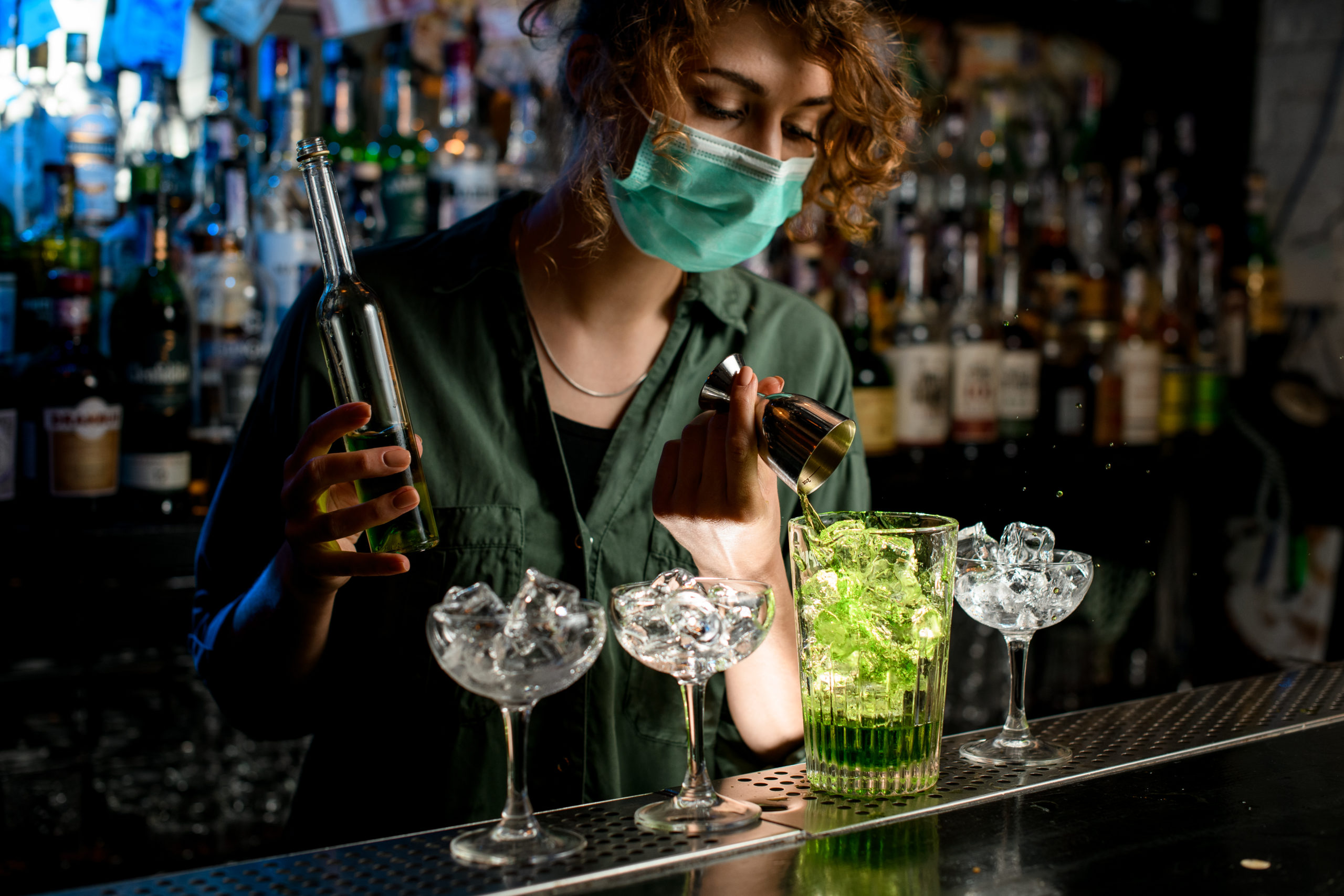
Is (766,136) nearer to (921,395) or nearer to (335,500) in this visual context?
(335,500)

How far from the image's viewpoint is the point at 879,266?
2562 mm

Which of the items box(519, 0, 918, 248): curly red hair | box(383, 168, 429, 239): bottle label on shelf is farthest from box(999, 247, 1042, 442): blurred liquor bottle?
box(383, 168, 429, 239): bottle label on shelf

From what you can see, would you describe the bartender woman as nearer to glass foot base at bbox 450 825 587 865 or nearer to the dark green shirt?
the dark green shirt

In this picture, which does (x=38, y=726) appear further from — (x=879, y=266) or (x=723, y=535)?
(x=879, y=266)

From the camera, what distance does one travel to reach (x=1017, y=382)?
232cm

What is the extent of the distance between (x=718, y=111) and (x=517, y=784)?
26.6 inches

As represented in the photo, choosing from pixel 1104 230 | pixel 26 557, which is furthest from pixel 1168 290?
pixel 26 557

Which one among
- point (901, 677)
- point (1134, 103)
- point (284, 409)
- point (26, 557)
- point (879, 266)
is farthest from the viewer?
point (1134, 103)

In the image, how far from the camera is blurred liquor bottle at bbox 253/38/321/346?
1.87m

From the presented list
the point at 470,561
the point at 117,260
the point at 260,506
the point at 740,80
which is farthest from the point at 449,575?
the point at 117,260

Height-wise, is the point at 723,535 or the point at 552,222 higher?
the point at 552,222

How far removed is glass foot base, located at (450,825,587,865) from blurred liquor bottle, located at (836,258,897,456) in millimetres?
1335

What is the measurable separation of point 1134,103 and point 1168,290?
51 centimetres

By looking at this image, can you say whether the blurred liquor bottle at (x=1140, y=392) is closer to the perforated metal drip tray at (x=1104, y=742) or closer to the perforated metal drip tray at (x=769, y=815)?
the perforated metal drip tray at (x=1104, y=742)
